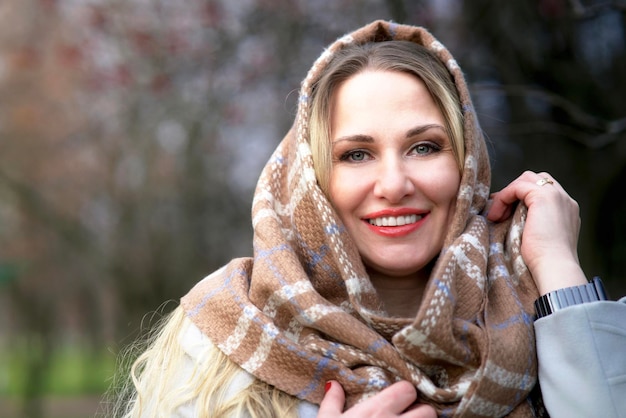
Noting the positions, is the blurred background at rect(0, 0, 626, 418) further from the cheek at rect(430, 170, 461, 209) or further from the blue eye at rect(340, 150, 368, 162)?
the cheek at rect(430, 170, 461, 209)

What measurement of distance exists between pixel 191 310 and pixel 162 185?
596 centimetres

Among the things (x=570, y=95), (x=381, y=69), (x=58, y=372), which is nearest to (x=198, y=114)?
(x=570, y=95)

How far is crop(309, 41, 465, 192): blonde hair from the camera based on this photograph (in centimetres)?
226

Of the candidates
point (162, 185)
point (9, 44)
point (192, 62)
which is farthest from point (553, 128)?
point (9, 44)

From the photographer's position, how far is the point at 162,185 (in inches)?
320

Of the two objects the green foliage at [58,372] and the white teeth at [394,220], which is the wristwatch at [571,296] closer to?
the white teeth at [394,220]

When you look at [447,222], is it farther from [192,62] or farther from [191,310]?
[192,62]

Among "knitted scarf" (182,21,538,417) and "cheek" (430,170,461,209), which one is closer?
"knitted scarf" (182,21,538,417)

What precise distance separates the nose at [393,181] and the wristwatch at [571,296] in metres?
0.49

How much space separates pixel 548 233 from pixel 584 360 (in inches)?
15.4

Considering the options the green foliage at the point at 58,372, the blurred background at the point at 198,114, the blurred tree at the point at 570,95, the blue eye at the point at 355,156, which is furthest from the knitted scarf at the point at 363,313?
the green foliage at the point at 58,372

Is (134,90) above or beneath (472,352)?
above

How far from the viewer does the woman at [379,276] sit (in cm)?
207

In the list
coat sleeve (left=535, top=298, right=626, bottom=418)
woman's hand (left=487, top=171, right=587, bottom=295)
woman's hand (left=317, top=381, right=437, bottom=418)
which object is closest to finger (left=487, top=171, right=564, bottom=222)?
woman's hand (left=487, top=171, right=587, bottom=295)
